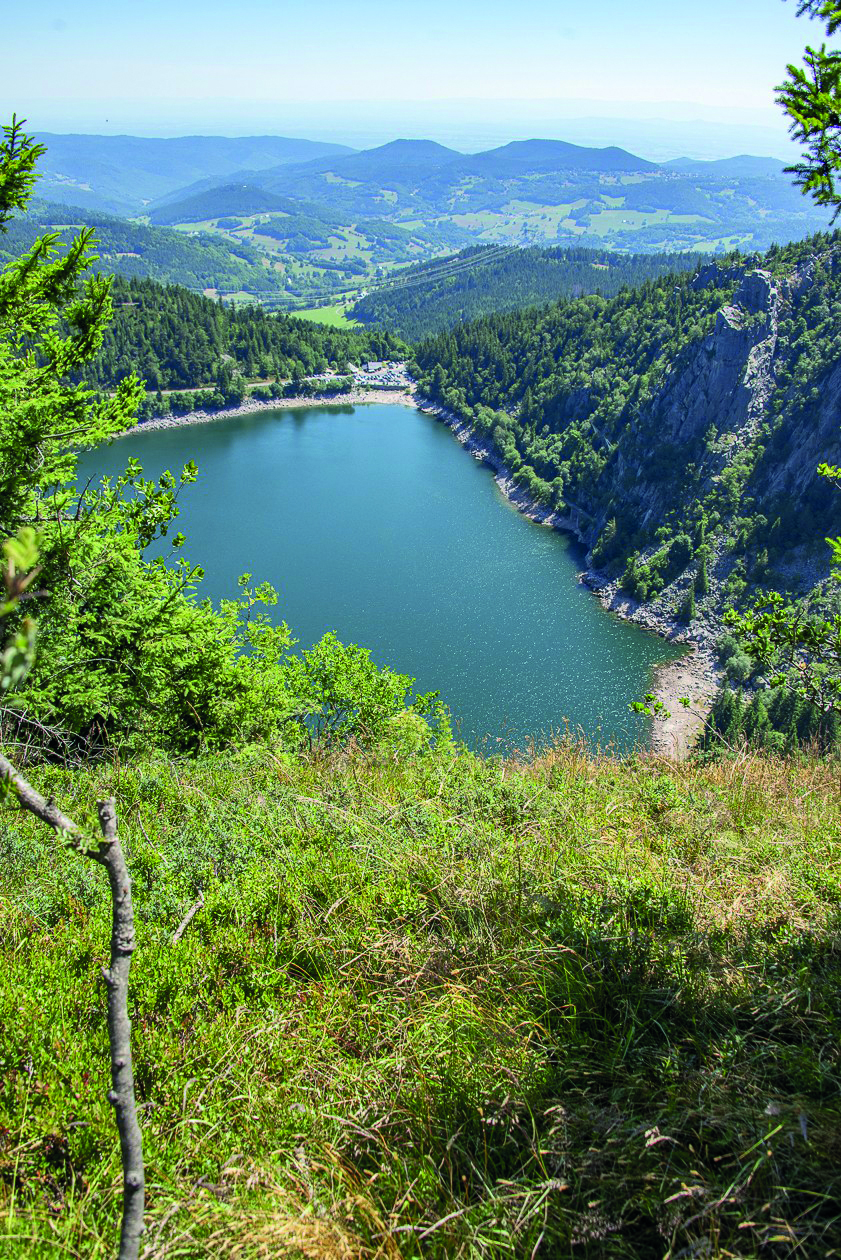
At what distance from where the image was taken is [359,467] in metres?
86.5

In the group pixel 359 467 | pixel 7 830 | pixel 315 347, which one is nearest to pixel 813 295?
pixel 359 467

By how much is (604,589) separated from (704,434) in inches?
1062

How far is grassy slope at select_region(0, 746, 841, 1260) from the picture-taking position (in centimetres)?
244

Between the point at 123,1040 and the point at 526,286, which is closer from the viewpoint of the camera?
the point at 123,1040

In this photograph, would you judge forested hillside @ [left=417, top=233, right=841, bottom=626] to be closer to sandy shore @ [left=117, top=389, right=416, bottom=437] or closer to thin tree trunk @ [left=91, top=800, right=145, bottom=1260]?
sandy shore @ [left=117, top=389, right=416, bottom=437]

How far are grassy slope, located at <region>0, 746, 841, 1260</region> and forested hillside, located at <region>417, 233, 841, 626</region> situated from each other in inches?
2349

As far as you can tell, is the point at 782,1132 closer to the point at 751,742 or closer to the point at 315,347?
the point at 751,742

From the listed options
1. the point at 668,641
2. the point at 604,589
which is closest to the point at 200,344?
the point at 604,589

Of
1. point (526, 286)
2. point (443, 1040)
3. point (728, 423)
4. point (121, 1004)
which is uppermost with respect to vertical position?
point (526, 286)

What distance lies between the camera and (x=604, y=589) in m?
63.9

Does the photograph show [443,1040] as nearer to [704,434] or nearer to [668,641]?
[668,641]

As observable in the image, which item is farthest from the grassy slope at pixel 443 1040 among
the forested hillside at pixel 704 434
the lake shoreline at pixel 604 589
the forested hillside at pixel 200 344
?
the forested hillside at pixel 200 344

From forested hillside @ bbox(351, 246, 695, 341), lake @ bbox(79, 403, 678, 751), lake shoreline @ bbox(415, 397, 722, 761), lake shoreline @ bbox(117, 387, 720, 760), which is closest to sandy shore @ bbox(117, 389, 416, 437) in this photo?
lake shoreline @ bbox(117, 387, 720, 760)

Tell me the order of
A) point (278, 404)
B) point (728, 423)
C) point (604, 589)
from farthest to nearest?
point (278, 404) → point (728, 423) → point (604, 589)
